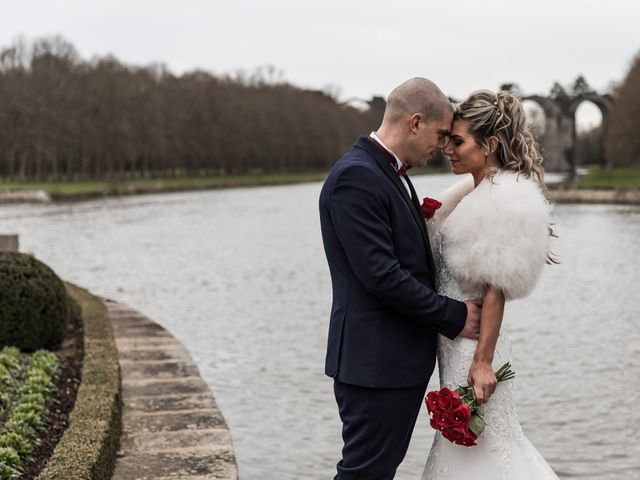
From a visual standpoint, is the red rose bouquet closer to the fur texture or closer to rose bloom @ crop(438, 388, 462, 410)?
rose bloom @ crop(438, 388, 462, 410)

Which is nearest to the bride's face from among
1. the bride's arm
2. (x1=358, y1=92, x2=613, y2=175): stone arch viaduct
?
the bride's arm

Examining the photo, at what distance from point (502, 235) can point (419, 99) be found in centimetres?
60

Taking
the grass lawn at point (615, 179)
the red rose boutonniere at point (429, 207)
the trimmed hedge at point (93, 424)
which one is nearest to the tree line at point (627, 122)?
the grass lawn at point (615, 179)

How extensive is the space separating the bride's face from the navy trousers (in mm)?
906

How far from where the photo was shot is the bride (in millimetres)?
3531

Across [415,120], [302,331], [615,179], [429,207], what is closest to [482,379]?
[429,207]

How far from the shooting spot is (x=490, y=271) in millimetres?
3521

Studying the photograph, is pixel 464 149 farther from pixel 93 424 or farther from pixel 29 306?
pixel 29 306

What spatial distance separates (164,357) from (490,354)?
5.83m

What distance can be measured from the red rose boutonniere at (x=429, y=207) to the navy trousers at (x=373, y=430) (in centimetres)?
73

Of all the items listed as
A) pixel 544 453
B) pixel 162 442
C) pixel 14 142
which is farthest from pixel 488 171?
pixel 14 142

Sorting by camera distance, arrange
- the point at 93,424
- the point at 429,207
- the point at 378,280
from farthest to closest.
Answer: the point at 93,424, the point at 429,207, the point at 378,280

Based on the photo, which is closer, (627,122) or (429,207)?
(429,207)

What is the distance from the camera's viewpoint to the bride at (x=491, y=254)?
139 inches
